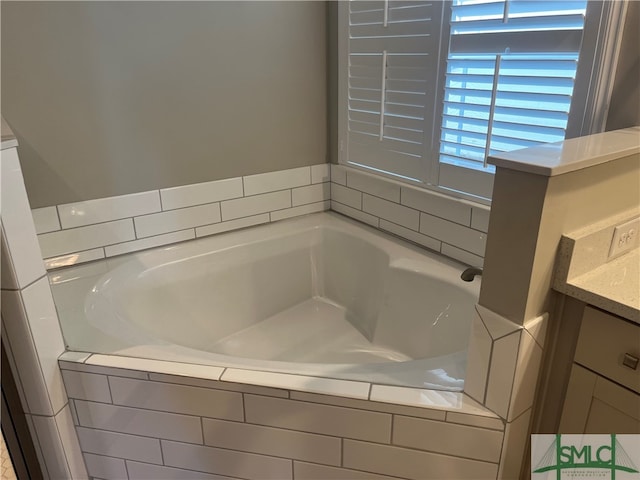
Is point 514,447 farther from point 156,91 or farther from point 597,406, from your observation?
point 156,91

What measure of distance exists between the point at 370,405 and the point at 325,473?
0.85 feet

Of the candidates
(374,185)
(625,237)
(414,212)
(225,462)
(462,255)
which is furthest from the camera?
(374,185)

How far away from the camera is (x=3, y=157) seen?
1047mm

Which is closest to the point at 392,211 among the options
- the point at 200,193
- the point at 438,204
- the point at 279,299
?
the point at 438,204

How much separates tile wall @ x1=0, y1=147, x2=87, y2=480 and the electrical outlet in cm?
132

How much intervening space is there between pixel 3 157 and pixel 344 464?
41.5 inches

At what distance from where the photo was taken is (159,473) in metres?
1.34

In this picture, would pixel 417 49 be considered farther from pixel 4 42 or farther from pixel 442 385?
pixel 4 42

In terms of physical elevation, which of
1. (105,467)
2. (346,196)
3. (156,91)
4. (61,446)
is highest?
(156,91)

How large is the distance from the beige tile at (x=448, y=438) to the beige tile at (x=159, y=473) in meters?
0.51

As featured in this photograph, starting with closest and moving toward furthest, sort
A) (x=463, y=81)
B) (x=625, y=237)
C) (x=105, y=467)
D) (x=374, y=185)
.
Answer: (x=625, y=237) < (x=105, y=467) < (x=463, y=81) < (x=374, y=185)

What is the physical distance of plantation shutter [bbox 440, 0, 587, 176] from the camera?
123 cm

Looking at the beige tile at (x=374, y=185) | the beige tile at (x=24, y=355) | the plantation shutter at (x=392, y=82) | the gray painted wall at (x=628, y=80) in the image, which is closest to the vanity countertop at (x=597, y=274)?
the gray painted wall at (x=628, y=80)

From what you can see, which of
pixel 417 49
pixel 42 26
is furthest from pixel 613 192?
pixel 42 26
